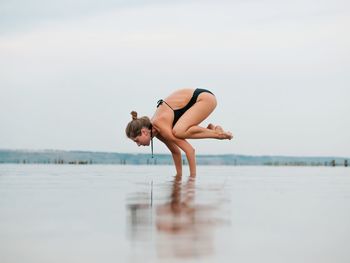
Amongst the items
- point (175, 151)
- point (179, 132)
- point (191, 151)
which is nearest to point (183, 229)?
point (179, 132)

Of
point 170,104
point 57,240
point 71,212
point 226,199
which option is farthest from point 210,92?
point 57,240

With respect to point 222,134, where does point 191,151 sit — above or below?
below

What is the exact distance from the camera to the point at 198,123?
32.8 ft

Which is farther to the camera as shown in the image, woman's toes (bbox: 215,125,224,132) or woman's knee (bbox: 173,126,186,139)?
woman's toes (bbox: 215,125,224,132)

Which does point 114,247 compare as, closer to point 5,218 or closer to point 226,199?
point 5,218

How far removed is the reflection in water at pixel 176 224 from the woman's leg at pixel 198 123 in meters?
4.43

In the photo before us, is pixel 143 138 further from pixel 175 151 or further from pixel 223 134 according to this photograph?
pixel 223 134

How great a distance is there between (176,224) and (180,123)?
6.22 metres

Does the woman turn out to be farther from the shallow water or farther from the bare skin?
Result: the shallow water

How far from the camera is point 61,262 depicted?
2.45m

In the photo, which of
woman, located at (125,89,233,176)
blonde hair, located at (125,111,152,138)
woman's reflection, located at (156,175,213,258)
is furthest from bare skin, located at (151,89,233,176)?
woman's reflection, located at (156,175,213,258)

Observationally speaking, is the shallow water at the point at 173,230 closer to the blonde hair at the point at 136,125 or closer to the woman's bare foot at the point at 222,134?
the blonde hair at the point at 136,125

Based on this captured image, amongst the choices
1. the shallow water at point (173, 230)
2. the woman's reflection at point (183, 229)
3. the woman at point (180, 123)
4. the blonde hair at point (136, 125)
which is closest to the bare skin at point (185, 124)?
the woman at point (180, 123)

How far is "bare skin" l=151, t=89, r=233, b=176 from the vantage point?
958 cm
